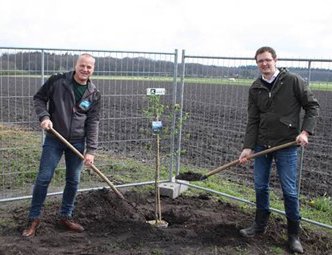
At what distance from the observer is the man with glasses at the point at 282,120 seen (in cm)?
503

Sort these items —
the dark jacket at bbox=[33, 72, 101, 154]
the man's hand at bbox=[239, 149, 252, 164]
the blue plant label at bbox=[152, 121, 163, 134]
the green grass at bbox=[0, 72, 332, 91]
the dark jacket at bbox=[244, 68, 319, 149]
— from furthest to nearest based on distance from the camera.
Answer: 1. the green grass at bbox=[0, 72, 332, 91]
2. the blue plant label at bbox=[152, 121, 163, 134]
3. the man's hand at bbox=[239, 149, 252, 164]
4. the dark jacket at bbox=[33, 72, 101, 154]
5. the dark jacket at bbox=[244, 68, 319, 149]

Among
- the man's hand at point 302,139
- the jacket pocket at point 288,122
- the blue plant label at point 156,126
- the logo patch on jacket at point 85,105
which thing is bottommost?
the blue plant label at point 156,126

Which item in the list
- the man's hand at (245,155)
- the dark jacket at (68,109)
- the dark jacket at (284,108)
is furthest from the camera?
the man's hand at (245,155)

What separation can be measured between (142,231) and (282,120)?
205 centimetres

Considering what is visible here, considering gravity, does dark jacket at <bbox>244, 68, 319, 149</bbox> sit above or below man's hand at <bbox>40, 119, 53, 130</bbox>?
above

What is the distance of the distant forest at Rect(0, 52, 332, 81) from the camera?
6.50 m

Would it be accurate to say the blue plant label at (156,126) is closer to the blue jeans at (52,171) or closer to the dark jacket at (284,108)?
the blue jeans at (52,171)

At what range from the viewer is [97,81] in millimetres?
7598

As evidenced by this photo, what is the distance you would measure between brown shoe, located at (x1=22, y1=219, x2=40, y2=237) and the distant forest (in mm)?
2154

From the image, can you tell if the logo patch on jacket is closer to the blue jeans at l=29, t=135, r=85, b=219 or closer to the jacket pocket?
the blue jeans at l=29, t=135, r=85, b=219

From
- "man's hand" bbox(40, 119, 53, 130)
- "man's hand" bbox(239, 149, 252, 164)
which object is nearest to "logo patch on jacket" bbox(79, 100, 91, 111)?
"man's hand" bbox(40, 119, 53, 130)

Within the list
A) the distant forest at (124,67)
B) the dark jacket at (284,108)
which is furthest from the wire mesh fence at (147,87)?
the dark jacket at (284,108)

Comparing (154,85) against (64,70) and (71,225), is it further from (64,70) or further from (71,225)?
(71,225)

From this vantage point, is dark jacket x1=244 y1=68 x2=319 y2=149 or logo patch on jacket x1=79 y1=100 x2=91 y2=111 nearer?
dark jacket x1=244 y1=68 x2=319 y2=149
